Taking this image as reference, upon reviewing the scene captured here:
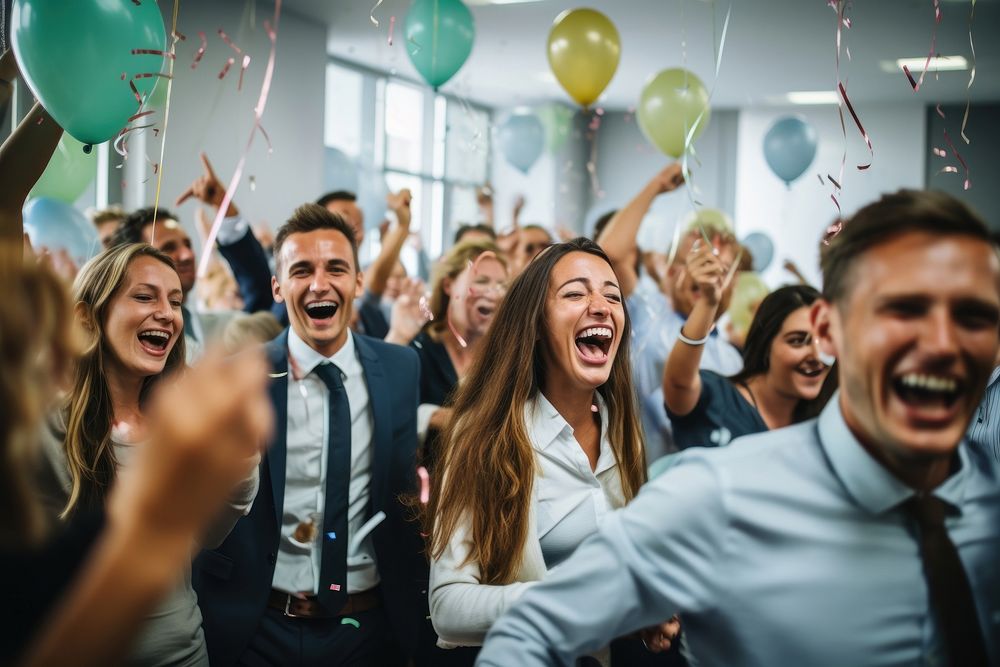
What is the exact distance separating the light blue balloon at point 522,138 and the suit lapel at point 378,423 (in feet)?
14.8

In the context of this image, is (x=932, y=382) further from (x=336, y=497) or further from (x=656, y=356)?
(x=656, y=356)

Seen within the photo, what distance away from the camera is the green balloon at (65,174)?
361 centimetres

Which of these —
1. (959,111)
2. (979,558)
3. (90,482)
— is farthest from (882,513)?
(959,111)

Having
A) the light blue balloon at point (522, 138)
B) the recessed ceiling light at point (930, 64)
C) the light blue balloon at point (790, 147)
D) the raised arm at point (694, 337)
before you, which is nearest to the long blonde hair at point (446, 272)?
the raised arm at point (694, 337)

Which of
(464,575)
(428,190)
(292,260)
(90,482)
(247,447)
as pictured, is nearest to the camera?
(247,447)

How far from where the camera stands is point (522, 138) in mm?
6484

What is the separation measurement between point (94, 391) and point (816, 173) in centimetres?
1085

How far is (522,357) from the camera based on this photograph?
5.93 feet

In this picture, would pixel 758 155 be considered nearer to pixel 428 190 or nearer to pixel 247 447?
pixel 428 190

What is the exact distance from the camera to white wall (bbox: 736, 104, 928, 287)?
11086 millimetres

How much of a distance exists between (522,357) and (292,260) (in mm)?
789

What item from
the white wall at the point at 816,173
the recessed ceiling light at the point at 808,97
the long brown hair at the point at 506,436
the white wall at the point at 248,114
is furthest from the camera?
the white wall at the point at 816,173

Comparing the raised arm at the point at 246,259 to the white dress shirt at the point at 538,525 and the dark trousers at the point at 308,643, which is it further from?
the white dress shirt at the point at 538,525

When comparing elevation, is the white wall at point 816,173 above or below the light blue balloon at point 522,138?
above
